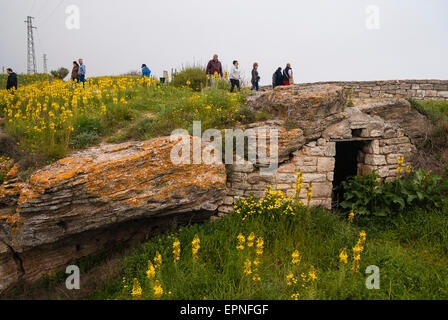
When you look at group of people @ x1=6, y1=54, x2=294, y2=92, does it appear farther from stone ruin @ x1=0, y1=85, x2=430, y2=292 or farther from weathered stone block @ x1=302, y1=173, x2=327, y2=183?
weathered stone block @ x1=302, y1=173, x2=327, y2=183

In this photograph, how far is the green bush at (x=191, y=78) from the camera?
37.8 feet

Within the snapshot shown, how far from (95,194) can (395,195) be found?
6.27 meters

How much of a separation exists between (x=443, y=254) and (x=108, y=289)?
6130 millimetres

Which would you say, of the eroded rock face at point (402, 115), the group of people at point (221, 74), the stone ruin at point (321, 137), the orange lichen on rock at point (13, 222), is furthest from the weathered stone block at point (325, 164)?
the orange lichen on rock at point (13, 222)

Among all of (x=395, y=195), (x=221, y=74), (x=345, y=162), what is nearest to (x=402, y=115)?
(x=345, y=162)

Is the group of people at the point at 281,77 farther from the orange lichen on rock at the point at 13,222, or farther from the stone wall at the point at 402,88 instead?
the orange lichen on rock at the point at 13,222

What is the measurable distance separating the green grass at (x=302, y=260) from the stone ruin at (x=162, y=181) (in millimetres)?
686

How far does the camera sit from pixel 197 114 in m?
6.64

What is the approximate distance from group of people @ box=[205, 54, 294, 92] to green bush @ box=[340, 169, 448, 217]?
237 inches

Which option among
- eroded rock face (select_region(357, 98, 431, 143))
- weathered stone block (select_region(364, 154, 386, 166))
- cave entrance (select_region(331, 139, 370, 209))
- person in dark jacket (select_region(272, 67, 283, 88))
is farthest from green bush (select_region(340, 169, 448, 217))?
person in dark jacket (select_region(272, 67, 283, 88))

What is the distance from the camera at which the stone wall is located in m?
11.0
